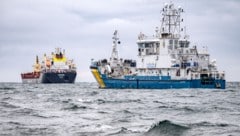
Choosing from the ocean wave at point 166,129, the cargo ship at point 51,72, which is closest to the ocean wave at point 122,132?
the ocean wave at point 166,129

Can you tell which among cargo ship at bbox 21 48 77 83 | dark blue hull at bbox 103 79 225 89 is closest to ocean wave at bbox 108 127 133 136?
dark blue hull at bbox 103 79 225 89

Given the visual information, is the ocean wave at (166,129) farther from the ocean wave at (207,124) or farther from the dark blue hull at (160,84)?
the dark blue hull at (160,84)

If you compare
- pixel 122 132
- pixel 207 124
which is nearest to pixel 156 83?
pixel 207 124

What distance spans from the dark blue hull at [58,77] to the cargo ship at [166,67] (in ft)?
263

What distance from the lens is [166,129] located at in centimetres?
2602

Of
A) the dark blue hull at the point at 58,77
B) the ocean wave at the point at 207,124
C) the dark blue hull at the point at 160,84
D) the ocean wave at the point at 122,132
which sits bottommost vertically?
the ocean wave at the point at 122,132

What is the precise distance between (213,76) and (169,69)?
721 centimetres

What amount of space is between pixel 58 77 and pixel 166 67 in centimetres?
9182

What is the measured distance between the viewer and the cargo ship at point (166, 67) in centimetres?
8662

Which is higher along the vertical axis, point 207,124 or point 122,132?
point 207,124

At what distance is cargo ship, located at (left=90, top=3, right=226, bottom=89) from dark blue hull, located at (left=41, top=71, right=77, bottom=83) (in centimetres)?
8009

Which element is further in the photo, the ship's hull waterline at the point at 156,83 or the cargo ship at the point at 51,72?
the cargo ship at the point at 51,72

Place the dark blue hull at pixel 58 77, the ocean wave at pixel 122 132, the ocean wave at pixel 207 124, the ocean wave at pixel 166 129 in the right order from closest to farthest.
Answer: the ocean wave at pixel 122 132
the ocean wave at pixel 166 129
the ocean wave at pixel 207 124
the dark blue hull at pixel 58 77

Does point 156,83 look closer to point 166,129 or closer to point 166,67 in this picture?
point 166,67
